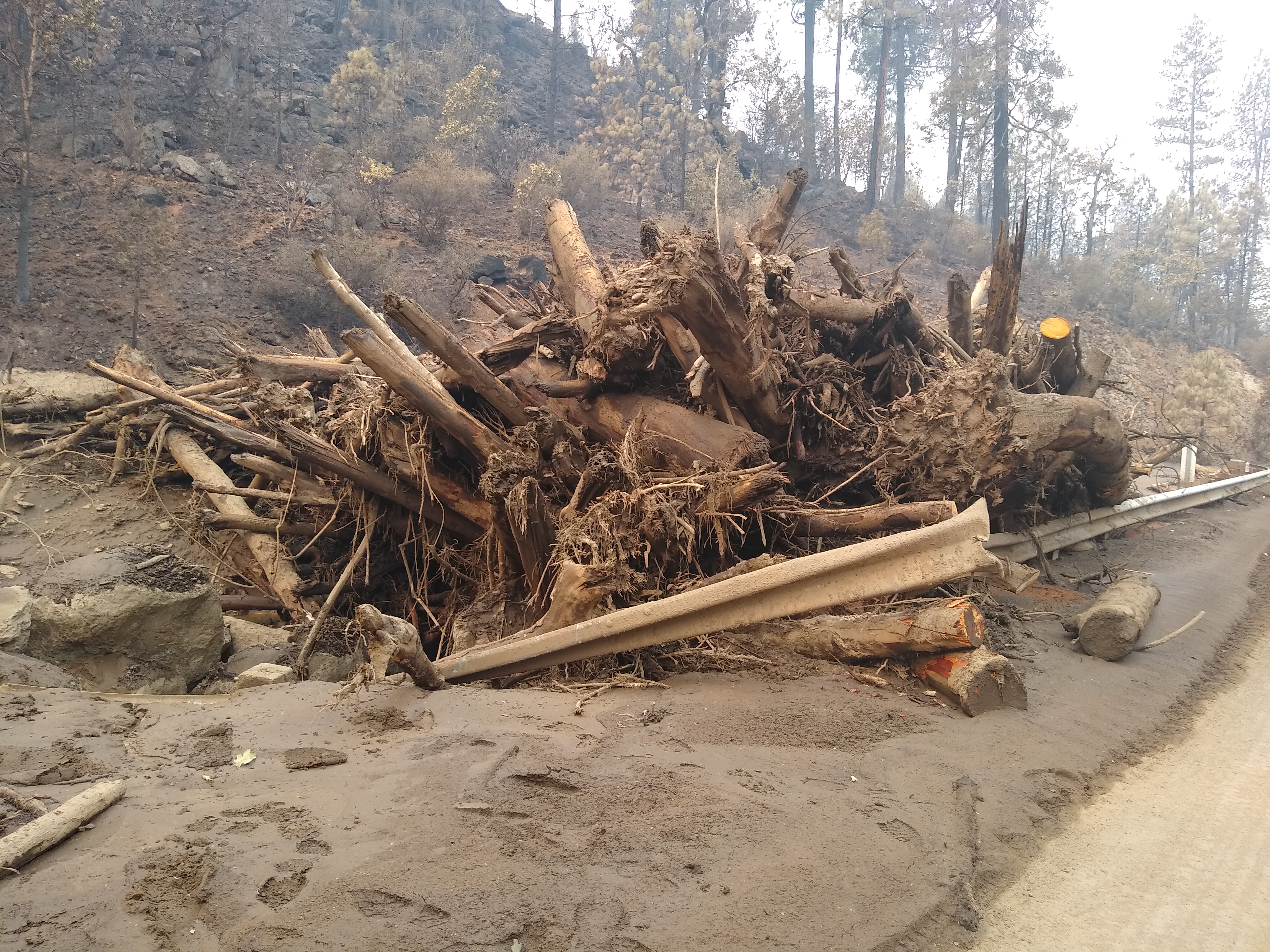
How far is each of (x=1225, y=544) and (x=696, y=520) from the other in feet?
25.3

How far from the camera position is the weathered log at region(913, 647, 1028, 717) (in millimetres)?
3658

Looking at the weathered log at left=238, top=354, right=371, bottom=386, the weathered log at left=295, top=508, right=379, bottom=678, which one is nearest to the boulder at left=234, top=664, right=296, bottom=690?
the weathered log at left=295, top=508, right=379, bottom=678

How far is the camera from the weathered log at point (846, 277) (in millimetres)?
6371

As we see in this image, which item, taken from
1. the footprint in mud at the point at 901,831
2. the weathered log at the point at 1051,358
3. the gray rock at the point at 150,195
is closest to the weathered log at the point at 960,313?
the weathered log at the point at 1051,358

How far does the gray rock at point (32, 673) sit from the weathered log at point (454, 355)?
242cm

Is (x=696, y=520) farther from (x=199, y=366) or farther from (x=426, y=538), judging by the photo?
(x=199, y=366)

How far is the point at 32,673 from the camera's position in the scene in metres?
3.65

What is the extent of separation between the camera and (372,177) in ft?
62.7

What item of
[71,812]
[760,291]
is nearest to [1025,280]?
[760,291]

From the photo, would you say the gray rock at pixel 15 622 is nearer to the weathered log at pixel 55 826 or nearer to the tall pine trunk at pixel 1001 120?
the weathered log at pixel 55 826

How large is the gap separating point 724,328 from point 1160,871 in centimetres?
307

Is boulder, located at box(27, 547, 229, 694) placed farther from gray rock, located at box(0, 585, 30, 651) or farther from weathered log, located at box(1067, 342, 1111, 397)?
weathered log, located at box(1067, 342, 1111, 397)

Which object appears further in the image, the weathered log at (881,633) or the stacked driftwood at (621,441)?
the stacked driftwood at (621,441)

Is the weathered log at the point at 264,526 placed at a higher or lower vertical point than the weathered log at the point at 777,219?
lower
